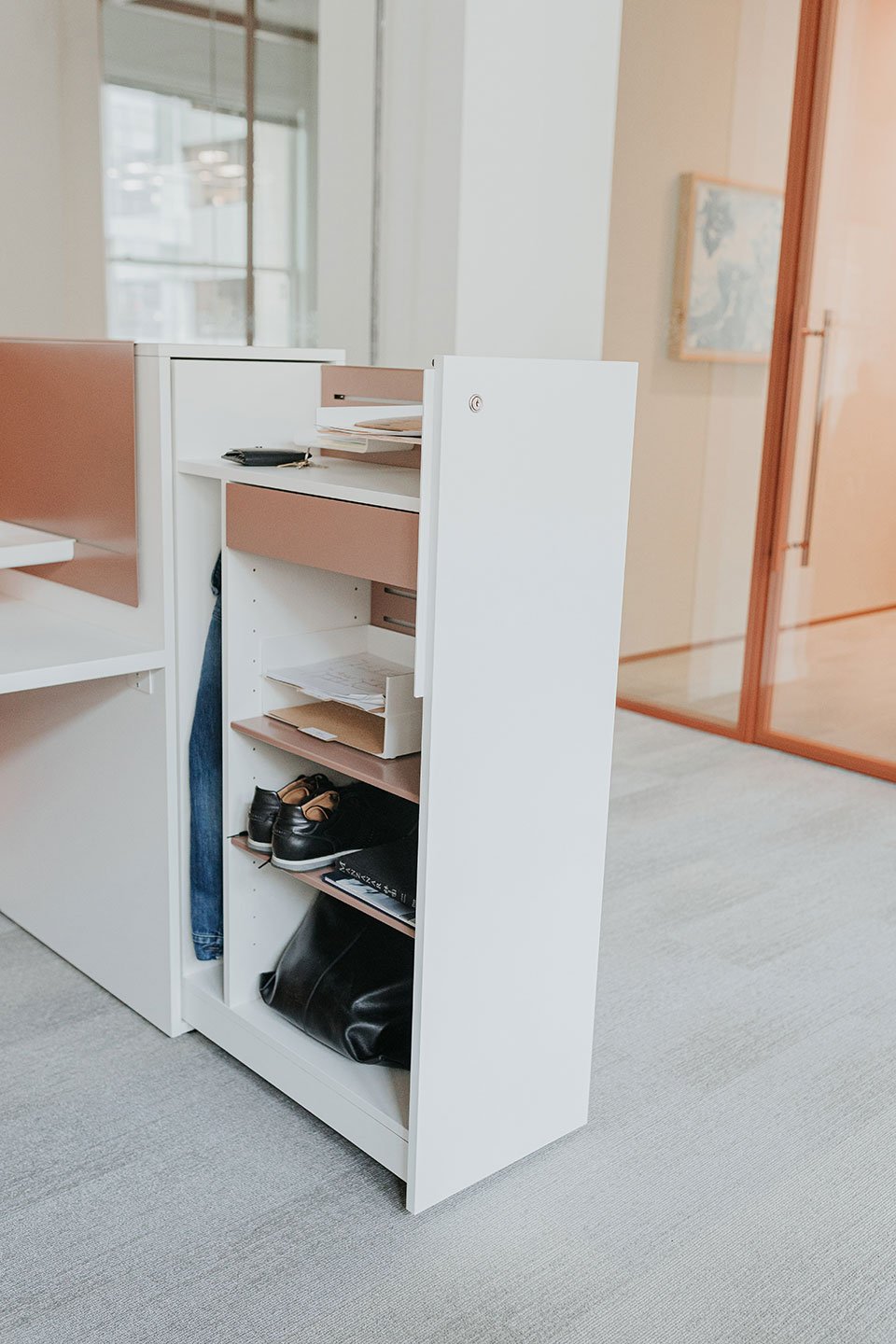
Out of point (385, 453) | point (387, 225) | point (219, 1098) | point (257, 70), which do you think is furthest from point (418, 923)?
point (257, 70)

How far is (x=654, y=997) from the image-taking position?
2.41 metres

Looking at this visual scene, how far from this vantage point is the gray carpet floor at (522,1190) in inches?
62.1

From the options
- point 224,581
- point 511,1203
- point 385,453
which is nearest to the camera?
point 511,1203

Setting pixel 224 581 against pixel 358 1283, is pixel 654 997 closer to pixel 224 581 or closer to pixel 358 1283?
pixel 358 1283

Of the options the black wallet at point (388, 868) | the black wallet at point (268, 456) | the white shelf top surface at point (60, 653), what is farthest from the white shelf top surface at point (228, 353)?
the black wallet at point (388, 868)

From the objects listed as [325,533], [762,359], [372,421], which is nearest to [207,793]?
[325,533]

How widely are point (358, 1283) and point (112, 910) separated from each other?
90 centimetres

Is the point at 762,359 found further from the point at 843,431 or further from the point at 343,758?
the point at 343,758

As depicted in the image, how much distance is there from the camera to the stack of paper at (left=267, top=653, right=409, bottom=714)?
187 centimetres

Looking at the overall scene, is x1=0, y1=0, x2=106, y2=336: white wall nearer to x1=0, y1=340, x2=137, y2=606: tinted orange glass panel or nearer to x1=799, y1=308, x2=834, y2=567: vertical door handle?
x1=0, y1=340, x2=137, y2=606: tinted orange glass panel

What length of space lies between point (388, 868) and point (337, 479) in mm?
576

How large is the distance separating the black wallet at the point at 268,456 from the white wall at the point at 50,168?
7.46 feet

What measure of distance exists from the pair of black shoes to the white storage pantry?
0.04m

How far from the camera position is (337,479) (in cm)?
183
